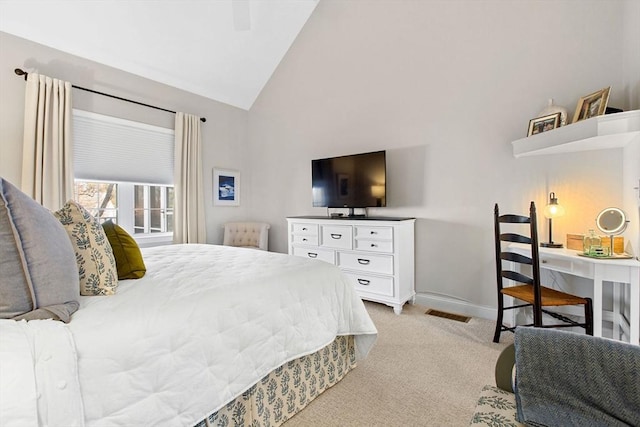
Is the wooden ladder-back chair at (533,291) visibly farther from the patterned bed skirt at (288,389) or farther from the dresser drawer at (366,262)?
the patterned bed skirt at (288,389)

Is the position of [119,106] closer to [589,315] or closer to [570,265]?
[570,265]

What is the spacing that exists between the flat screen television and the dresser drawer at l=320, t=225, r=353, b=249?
1.18 feet

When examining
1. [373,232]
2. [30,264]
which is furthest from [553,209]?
[30,264]

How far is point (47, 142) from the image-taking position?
3.10m

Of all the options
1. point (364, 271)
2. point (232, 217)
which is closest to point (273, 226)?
point (232, 217)

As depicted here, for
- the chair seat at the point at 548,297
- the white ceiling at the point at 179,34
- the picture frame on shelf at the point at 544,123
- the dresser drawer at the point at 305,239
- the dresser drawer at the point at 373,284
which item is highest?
the white ceiling at the point at 179,34

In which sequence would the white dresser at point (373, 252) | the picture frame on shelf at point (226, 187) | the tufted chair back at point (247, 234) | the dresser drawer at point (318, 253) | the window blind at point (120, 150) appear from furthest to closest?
the picture frame on shelf at point (226, 187), the tufted chair back at point (247, 234), the dresser drawer at point (318, 253), the window blind at point (120, 150), the white dresser at point (373, 252)

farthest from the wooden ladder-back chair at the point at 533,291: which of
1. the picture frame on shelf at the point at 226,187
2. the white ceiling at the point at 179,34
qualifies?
the picture frame on shelf at the point at 226,187

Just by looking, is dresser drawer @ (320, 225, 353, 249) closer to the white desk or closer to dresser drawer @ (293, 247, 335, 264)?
dresser drawer @ (293, 247, 335, 264)

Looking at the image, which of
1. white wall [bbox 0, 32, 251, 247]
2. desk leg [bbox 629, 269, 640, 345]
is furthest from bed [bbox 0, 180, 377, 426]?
white wall [bbox 0, 32, 251, 247]

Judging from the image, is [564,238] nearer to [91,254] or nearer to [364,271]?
[364,271]

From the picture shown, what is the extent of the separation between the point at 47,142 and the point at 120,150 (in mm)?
735

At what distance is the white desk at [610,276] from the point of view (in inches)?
73.4

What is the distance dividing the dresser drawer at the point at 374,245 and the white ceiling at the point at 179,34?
120 inches
